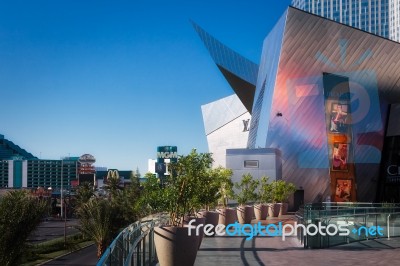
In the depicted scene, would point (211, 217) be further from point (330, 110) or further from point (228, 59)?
point (228, 59)

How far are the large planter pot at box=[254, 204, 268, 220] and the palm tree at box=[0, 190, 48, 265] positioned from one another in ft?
41.6

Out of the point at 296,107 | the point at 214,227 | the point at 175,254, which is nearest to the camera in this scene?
the point at 175,254

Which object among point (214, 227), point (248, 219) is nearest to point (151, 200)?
point (214, 227)

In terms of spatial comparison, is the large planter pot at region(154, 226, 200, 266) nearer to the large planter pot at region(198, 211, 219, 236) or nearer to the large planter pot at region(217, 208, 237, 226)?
the large planter pot at region(198, 211, 219, 236)

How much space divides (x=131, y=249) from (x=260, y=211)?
74.4 ft

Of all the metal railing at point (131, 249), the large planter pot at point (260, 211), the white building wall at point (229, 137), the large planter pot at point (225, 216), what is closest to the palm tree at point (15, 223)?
the large planter pot at point (225, 216)

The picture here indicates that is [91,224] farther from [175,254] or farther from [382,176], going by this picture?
[175,254]

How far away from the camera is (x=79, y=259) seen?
166ft

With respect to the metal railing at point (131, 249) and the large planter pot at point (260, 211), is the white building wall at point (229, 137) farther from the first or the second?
the metal railing at point (131, 249)

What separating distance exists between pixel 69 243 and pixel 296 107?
90.5ft

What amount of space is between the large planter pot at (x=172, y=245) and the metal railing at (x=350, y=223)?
7.12 metres

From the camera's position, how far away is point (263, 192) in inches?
1534

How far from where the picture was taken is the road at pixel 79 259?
157ft

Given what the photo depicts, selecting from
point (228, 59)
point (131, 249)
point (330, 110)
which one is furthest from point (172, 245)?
point (228, 59)
